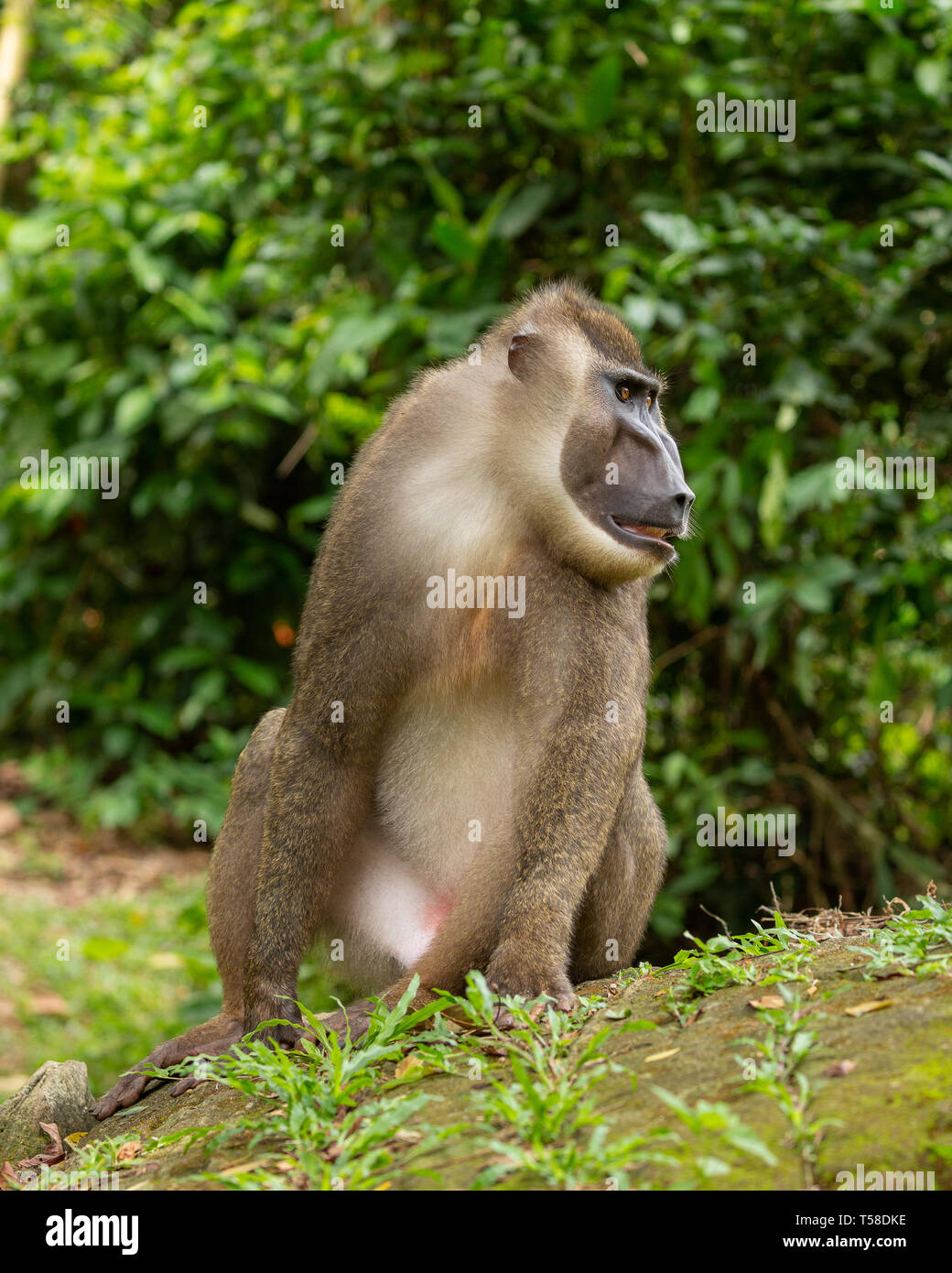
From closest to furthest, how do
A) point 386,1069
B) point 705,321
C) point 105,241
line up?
point 386,1069 → point 705,321 → point 105,241

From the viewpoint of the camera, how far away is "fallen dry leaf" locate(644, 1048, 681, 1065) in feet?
10.1

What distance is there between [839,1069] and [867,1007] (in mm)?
297

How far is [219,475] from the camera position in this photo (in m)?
9.39

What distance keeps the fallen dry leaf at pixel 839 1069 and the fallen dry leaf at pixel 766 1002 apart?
13.8 inches

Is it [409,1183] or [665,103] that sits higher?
[665,103]

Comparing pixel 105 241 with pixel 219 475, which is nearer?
pixel 105 241

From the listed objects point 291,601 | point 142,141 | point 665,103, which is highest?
point 142,141

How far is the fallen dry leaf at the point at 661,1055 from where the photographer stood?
3.09 metres

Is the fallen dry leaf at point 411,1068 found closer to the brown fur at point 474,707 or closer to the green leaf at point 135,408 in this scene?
the brown fur at point 474,707

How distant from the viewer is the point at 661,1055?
311 cm

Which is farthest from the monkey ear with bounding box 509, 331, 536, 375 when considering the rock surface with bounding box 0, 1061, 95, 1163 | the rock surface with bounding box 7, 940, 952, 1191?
the rock surface with bounding box 0, 1061, 95, 1163

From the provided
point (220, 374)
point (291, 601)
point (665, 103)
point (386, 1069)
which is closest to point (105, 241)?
point (220, 374)

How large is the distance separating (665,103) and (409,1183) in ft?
19.0

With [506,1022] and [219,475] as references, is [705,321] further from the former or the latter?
[219,475]
